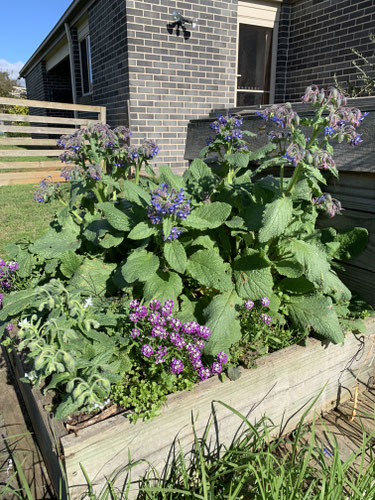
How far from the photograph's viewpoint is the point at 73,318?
1.38 meters

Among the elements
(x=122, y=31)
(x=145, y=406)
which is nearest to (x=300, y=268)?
(x=145, y=406)

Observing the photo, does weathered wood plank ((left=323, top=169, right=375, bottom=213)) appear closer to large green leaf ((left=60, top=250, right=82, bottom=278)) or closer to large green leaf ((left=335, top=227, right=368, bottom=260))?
large green leaf ((left=335, top=227, right=368, bottom=260))

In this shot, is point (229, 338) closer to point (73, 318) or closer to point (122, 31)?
point (73, 318)

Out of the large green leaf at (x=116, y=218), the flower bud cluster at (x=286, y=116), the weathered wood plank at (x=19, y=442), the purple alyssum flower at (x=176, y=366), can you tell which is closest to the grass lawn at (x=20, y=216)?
the weathered wood plank at (x=19, y=442)

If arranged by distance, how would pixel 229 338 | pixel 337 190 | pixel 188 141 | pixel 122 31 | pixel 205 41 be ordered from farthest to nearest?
1. pixel 205 41
2. pixel 122 31
3. pixel 188 141
4. pixel 337 190
5. pixel 229 338

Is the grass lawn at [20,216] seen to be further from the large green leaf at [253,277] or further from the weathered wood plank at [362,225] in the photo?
the weathered wood plank at [362,225]

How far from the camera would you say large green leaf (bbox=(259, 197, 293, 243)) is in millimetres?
1376

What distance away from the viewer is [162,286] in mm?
1525

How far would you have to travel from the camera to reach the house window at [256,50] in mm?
6496

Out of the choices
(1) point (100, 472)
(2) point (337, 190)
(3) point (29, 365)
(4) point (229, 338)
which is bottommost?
(1) point (100, 472)

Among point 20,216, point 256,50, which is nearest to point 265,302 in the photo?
point 20,216

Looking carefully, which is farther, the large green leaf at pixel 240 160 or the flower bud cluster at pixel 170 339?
the large green leaf at pixel 240 160

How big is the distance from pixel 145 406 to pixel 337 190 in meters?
1.39

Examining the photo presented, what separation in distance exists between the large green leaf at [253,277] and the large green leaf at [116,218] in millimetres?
537
